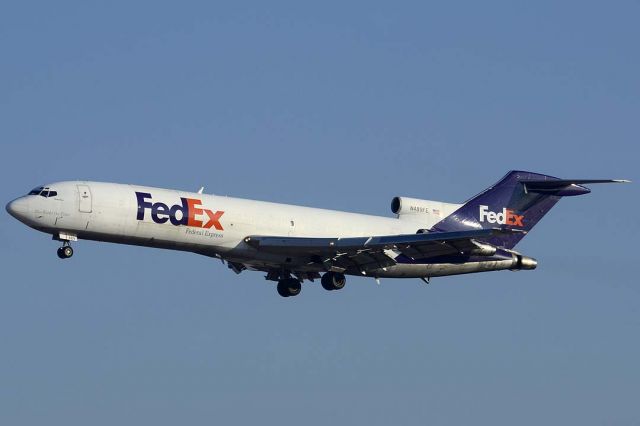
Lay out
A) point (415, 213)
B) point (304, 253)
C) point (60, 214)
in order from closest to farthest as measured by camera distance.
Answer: point (60, 214)
point (304, 253)
point (415, 213)

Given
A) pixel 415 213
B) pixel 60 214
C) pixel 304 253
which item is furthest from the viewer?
pixel 415 213

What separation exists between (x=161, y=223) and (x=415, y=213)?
13.2 m

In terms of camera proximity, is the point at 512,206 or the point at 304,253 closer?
the point at 304,253

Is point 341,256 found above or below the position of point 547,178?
below

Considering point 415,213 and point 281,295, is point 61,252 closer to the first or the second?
point 281,295

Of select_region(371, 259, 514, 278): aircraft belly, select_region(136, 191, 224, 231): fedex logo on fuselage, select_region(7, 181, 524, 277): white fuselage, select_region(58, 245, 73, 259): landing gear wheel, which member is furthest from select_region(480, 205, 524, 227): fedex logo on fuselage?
select_region(58, 245, 73, 259): landing gear wheel

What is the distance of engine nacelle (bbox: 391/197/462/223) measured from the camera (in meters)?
63.6

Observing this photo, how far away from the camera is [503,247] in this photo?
209 ft

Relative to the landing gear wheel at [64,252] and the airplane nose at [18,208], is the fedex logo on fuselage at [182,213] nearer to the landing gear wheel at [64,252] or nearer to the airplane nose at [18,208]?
the landing gear wheel at [64,252]

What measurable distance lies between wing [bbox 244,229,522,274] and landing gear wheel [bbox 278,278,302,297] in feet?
7.31

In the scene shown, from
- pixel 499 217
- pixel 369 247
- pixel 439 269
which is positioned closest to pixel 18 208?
pixel 369 247

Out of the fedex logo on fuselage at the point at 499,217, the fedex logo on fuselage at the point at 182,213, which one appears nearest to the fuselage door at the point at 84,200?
the fedex logo on fuselage at the point at 182,213

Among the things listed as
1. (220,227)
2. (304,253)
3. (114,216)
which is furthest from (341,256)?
(114,216)

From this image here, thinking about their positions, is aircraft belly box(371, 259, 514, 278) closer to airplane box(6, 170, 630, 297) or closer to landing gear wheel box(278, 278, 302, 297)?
airplane box(6, 170, 630, 297)
